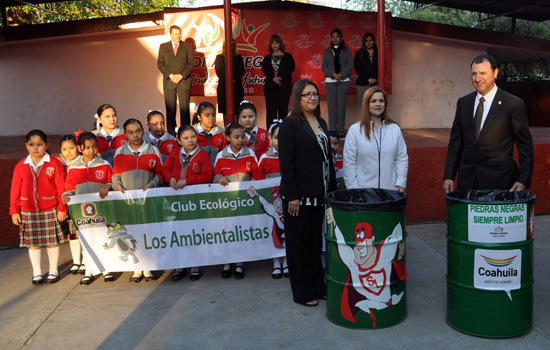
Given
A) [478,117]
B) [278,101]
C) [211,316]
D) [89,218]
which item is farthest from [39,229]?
[278,101]

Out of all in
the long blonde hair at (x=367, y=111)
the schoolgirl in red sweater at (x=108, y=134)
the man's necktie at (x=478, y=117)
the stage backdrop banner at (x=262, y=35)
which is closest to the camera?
the man's necktie at (x=478, y=117)

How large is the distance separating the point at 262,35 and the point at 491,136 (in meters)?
6.46

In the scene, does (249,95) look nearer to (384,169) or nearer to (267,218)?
(267,218)

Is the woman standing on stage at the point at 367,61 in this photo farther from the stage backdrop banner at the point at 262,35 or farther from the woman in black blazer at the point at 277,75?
the woman in black blazer at the point at 277,75

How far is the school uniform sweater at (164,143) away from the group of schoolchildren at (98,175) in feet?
2.05

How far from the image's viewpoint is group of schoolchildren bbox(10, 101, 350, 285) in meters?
5.10

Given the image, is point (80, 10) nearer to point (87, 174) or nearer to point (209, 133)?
point (209, 133)

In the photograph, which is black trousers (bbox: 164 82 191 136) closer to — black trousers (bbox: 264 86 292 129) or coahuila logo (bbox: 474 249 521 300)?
black trousers (bbox: 264 86 292 129)

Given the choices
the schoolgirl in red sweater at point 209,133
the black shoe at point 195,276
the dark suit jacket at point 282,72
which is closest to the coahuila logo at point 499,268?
the black shoe at point 195,276

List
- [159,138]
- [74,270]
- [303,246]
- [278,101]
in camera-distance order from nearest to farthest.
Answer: [303,246]
[74,270]
[159,138]
[278,101]

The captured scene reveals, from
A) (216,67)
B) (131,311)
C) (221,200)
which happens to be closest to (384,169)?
(221,200)

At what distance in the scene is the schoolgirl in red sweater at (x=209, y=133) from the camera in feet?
18.9

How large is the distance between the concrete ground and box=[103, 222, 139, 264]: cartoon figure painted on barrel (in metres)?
0.30

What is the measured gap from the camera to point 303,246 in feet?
14.5
